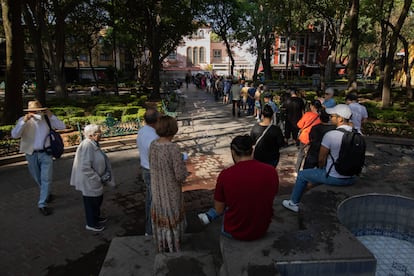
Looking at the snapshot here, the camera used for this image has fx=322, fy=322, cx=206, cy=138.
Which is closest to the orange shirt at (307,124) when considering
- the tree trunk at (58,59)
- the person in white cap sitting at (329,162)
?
the person in white cap sitting at (329,162)

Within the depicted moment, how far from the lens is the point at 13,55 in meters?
10.8

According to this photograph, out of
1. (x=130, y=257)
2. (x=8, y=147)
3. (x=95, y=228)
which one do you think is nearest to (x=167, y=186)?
(x=130, y=257)

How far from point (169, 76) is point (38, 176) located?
6099 cm

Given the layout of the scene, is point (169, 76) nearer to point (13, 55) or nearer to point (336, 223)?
point (13, 55)

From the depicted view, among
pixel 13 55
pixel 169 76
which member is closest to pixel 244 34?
pixel 13 55

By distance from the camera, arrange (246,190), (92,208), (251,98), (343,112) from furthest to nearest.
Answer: (251,98) < (92,208) < (343,112) < (246,190)

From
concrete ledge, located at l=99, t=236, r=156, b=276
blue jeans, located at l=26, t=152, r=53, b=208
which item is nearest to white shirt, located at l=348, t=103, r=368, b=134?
concrete ledge, located at l=99, t=236, r=156, b=276

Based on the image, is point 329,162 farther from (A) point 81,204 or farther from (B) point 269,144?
(A) point 81,204

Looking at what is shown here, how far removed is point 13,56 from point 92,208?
28.2 ft

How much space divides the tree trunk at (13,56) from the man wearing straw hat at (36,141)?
6937mm

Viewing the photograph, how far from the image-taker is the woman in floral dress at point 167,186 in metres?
3.23

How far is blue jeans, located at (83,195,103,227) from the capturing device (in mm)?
4625

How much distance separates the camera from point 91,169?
4.41 m

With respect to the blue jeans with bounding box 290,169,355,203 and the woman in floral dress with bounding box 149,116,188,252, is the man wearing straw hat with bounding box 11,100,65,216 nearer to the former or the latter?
the woman in floral dress with bounding box 149,116,188,252
